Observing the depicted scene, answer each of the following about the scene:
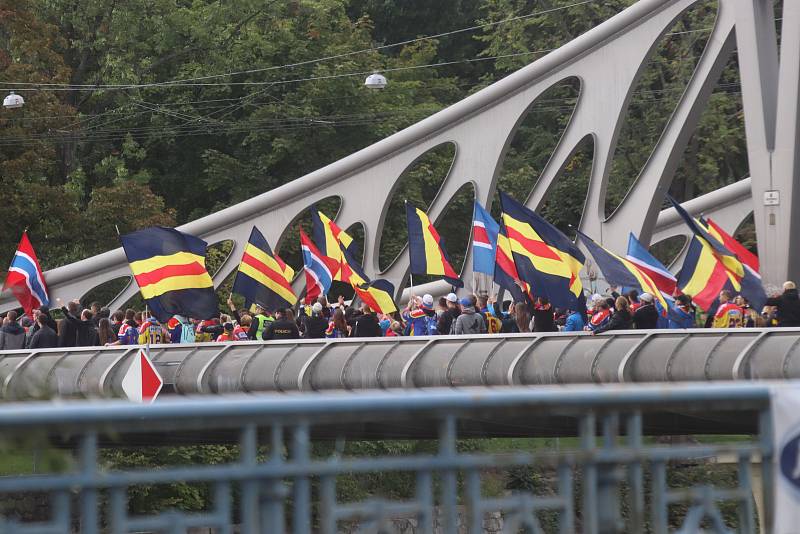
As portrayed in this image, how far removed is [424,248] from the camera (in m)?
29.9

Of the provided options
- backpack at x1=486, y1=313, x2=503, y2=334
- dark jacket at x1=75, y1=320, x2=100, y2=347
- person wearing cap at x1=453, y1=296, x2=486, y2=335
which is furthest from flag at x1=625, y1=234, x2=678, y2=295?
dark jacket at x1=75, y1=320, x2=100, y2=347

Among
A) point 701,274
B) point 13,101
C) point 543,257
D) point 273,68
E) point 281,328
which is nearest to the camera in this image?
point 543,257

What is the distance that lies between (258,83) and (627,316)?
32885mm

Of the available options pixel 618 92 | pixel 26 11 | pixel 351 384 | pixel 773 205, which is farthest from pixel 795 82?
pixel 26 11

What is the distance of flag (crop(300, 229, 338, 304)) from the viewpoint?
100 feet

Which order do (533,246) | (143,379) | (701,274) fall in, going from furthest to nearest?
(533,246) < (701,274) < (143,379)

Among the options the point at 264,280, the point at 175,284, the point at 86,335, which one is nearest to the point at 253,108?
the point at 264,280

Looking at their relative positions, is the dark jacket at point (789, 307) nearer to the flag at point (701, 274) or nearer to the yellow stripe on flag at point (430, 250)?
the flag at point (701, 274)

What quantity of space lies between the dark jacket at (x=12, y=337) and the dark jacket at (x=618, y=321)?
11696 millimetres

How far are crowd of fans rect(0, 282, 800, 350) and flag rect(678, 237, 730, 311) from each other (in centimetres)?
26

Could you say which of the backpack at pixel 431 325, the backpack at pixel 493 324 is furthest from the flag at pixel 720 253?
the backpack at pixel 431 325

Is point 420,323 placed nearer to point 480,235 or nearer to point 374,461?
point 480,235

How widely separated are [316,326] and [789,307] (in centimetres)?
820

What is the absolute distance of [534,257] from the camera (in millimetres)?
24516
